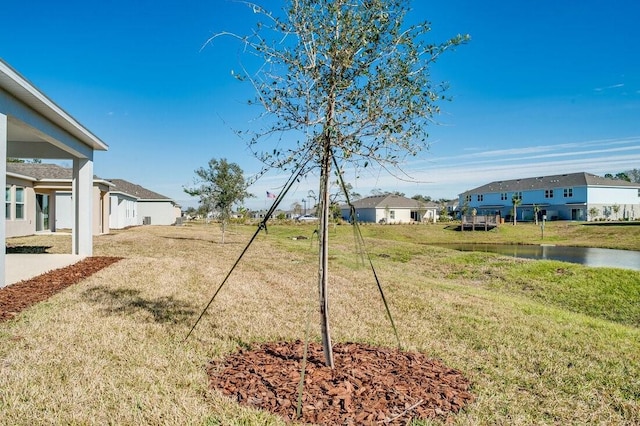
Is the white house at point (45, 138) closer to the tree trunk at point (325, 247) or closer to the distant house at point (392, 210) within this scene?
the tree trunk at point (325, 247)

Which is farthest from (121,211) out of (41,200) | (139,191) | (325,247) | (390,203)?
(390,203)

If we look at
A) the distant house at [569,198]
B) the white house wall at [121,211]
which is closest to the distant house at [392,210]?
the distant house at [569,198]

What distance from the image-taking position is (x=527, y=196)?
201 feet

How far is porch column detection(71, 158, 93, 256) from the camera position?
45.6 feet

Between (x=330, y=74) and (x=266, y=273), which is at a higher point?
(x=330, y=74)

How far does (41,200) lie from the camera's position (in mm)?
25438

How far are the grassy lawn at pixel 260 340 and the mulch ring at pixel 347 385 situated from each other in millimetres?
196

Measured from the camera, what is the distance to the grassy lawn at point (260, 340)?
154 inches

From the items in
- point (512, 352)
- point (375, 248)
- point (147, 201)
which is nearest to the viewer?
point (512, 352)

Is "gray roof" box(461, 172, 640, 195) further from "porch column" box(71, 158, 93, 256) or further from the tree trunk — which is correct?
the tree trunk

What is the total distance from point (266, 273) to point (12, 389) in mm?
8797

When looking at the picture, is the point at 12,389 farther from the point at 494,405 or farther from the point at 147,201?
the point at 147,201

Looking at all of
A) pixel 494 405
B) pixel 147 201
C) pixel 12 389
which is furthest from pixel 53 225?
pixel 494 405

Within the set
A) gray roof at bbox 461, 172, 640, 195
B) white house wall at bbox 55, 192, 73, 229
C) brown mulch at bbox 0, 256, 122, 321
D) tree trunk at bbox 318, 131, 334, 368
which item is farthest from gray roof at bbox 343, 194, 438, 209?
tree trunk at bbox 318, 131, 334, 368
